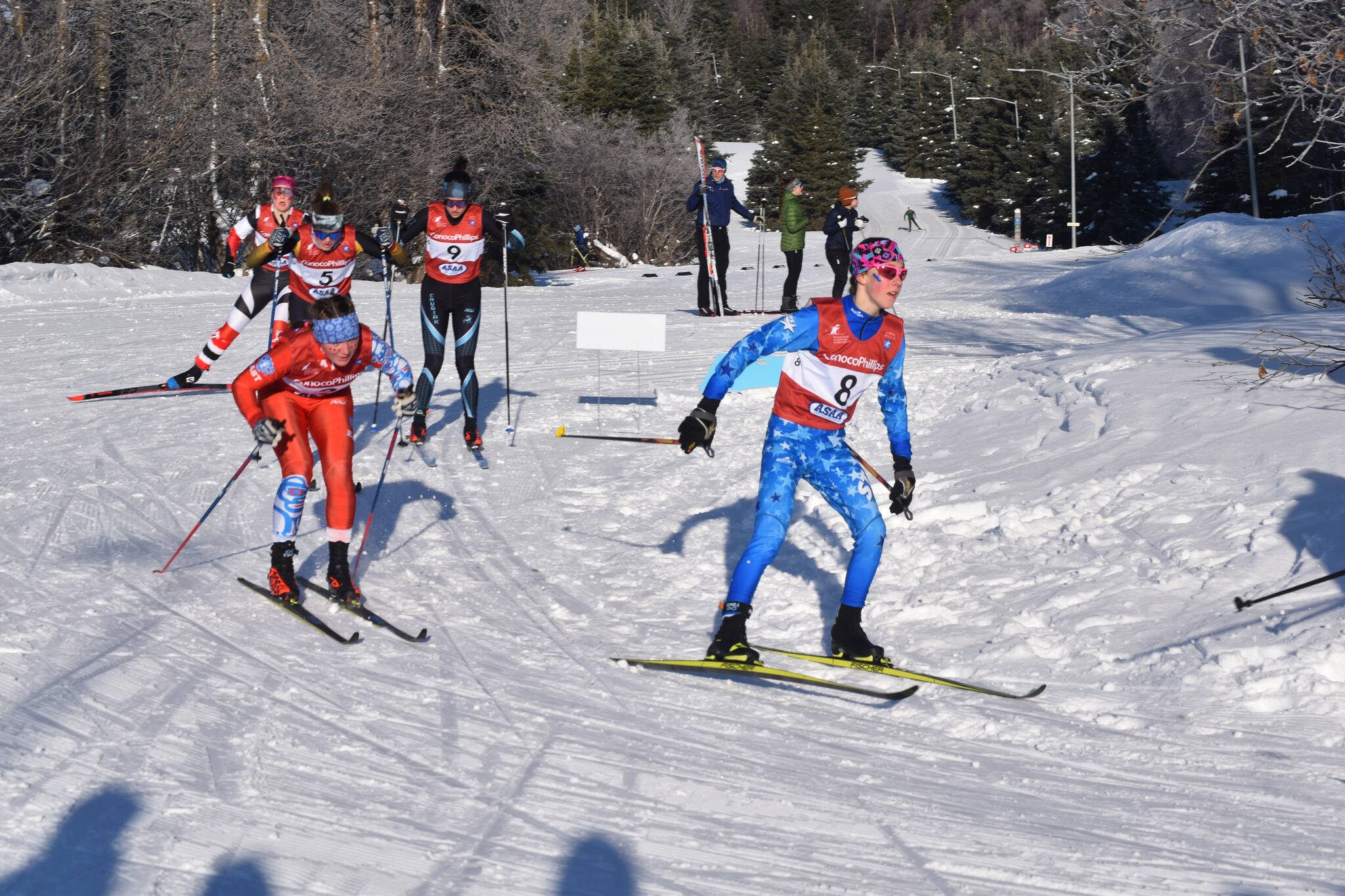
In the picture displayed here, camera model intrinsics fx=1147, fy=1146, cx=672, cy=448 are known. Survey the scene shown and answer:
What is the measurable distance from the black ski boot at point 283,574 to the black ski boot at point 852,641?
108 inches

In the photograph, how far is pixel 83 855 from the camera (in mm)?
3266

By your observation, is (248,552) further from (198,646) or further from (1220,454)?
(1220,454)

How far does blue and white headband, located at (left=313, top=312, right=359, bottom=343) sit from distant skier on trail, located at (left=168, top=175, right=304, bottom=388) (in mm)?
3094

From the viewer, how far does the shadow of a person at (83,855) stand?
10.1ft

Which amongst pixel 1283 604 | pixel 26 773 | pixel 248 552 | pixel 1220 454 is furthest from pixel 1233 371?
pixel 26 773

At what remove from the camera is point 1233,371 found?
8492 millimetres

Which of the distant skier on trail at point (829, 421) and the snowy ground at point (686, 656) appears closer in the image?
the snowy ground at point (686, 656)

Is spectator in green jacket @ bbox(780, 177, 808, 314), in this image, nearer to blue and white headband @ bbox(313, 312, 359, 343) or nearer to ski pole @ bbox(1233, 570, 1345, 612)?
blue and white headband @ bbox(313, 312, 359, 343)

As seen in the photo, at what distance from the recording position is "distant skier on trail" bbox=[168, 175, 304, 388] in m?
8.91

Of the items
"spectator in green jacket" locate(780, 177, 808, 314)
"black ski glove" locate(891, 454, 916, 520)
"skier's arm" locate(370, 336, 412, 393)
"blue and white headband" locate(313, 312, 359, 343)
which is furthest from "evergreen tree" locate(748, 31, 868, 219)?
"black ski glove" locate(891, 454, 916, 520)

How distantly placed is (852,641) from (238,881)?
2.98 metres

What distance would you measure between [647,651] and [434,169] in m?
23.6

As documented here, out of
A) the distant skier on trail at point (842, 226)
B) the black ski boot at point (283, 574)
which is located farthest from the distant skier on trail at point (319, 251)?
Result: the distant skier on trail at point (842, 226)

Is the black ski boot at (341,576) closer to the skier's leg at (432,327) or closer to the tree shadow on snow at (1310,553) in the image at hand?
the skier's leg at (432,327)
